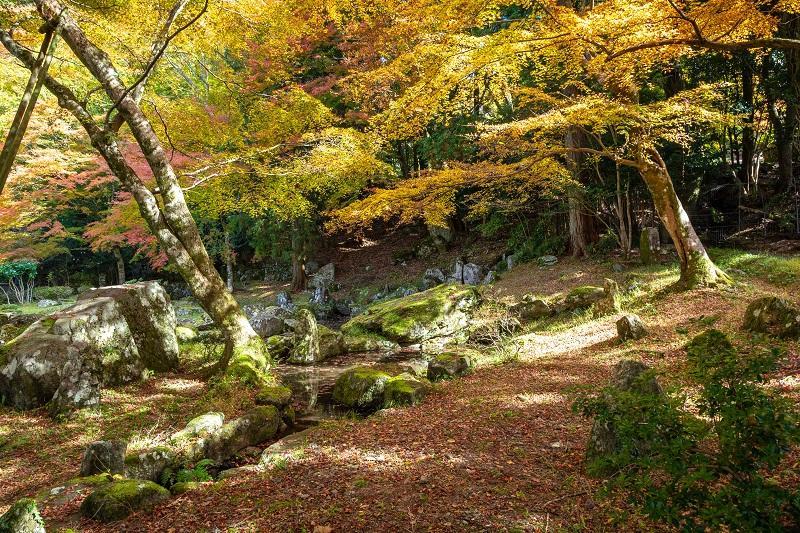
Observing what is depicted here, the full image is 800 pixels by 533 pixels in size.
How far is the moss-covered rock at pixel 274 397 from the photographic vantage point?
680cm

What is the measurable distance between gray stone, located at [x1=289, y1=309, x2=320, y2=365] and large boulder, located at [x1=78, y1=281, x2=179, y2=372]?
8.72 feet

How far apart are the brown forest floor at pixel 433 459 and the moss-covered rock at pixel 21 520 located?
0.91 metres

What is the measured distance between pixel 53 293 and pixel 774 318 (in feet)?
113

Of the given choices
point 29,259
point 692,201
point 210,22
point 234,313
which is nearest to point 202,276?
point 234,313

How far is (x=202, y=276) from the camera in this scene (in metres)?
8.01

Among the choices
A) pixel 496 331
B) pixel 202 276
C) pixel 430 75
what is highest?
pixel 430 75

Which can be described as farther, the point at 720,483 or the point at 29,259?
the point at 29,259

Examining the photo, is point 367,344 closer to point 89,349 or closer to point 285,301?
point 89,349

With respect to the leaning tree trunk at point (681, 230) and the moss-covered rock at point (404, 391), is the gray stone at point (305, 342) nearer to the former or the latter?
the moss-covered rock at point (404, 391)

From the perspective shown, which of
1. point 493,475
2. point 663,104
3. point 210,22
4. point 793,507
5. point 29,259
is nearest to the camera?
point 793,507

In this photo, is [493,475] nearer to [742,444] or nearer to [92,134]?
[742,444]

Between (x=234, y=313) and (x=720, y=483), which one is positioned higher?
(x=234, y=313)

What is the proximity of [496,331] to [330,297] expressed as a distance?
9.73 metres

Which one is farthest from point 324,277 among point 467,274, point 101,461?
point 101,461
